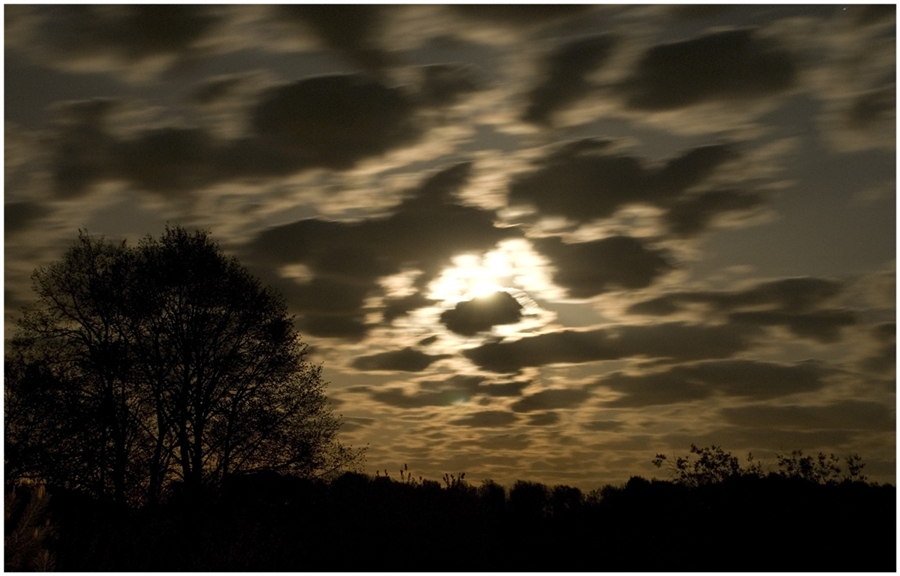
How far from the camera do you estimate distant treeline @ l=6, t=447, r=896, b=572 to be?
56.2ft

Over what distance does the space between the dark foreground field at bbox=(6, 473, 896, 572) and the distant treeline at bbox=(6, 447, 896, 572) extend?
3cm

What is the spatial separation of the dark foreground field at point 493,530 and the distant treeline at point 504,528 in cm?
3

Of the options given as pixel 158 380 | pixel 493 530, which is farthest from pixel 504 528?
pixel 158 380

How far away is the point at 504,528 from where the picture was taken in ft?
68.5

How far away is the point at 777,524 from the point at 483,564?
20.2ft

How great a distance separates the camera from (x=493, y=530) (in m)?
20.4

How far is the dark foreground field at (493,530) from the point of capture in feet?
56.2

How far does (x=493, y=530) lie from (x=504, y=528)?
0.57 metres

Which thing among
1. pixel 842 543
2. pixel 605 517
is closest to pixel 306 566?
pixel 605 517

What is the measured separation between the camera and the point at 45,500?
1011cm

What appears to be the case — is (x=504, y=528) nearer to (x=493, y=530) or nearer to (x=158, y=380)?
(x=493, y=530)

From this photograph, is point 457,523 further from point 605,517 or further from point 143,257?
point 143,257

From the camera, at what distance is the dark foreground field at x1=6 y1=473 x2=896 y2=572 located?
17.1 metres

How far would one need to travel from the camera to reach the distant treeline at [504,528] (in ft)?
56.2
